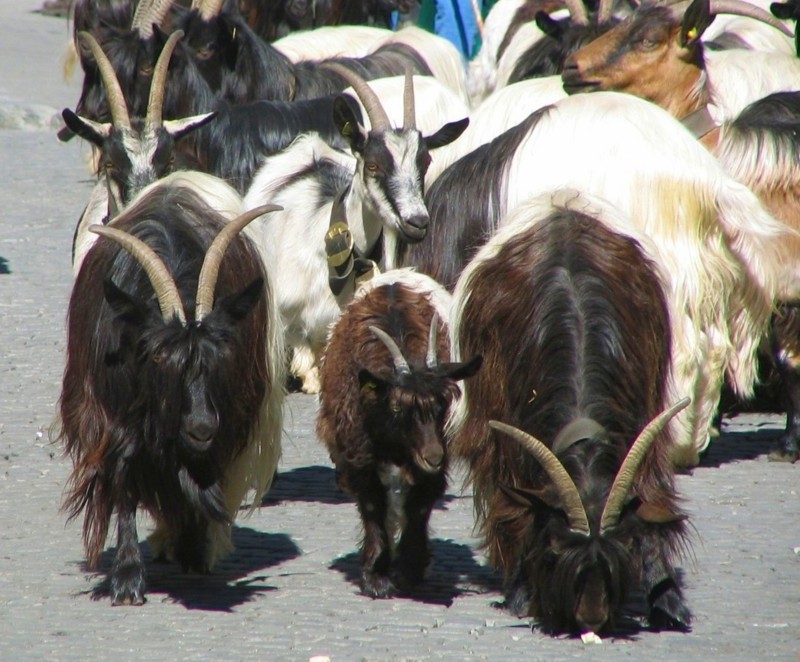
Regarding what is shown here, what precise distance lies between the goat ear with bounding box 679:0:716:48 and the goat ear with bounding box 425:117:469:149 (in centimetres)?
147

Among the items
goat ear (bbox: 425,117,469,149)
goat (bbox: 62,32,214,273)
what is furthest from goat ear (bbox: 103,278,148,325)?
goat ear (bbox: 425,117,469,149)

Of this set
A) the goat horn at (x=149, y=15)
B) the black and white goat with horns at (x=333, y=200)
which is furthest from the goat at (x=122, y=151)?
the goat horn at (x=149, y=15)

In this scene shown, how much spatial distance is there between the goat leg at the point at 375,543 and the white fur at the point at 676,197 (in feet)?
4.89

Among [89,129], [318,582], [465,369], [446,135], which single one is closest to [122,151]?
[89,129]

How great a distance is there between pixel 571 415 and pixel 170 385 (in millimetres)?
1431

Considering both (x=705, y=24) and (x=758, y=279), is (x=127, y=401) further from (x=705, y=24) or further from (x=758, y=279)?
(x=705, y=24)

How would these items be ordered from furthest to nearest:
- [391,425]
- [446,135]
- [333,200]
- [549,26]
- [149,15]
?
[549,26], [149,15], [333,200], [446,135], [391,425]

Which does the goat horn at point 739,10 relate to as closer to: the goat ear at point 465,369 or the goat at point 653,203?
the goat at point 653,203

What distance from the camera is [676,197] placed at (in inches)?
281

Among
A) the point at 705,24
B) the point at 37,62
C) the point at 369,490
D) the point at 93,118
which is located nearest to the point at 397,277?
the point at 369,490

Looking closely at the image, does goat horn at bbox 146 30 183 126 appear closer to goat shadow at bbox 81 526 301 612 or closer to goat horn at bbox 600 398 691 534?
goat shadow at bbox 81 526 301 612

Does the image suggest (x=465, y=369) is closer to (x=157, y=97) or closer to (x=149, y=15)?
(x=157, y=97)

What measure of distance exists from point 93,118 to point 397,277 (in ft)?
12.7

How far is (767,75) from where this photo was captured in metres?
10.6
